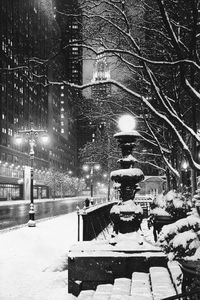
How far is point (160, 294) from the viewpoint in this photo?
5.67m

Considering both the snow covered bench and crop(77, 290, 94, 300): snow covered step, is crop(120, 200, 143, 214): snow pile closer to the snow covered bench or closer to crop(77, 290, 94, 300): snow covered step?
the snow covered bench

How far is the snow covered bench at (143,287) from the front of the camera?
Result: 19.1ft

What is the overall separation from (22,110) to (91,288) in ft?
317

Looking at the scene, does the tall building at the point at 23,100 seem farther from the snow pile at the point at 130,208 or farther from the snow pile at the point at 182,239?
the snow pile at the point at 182,239

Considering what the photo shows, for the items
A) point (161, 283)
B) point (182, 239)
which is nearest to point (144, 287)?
point (161, 283)

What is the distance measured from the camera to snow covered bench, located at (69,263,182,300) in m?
5.83

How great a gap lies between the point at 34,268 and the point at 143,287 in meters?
4.26

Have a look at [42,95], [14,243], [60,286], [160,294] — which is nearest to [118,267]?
[60,286]

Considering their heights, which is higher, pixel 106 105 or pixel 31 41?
pixel 31 41

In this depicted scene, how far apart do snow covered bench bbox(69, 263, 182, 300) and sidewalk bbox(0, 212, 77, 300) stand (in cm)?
84

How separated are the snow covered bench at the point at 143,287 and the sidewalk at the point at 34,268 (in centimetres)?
84

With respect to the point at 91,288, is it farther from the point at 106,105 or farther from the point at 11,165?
the point at 11,165

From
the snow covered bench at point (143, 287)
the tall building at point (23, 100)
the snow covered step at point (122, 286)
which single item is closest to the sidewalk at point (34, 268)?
the snow covered bench at point (143, 287)

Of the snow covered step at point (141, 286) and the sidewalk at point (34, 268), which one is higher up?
the snow covered step at point (141, 286)
